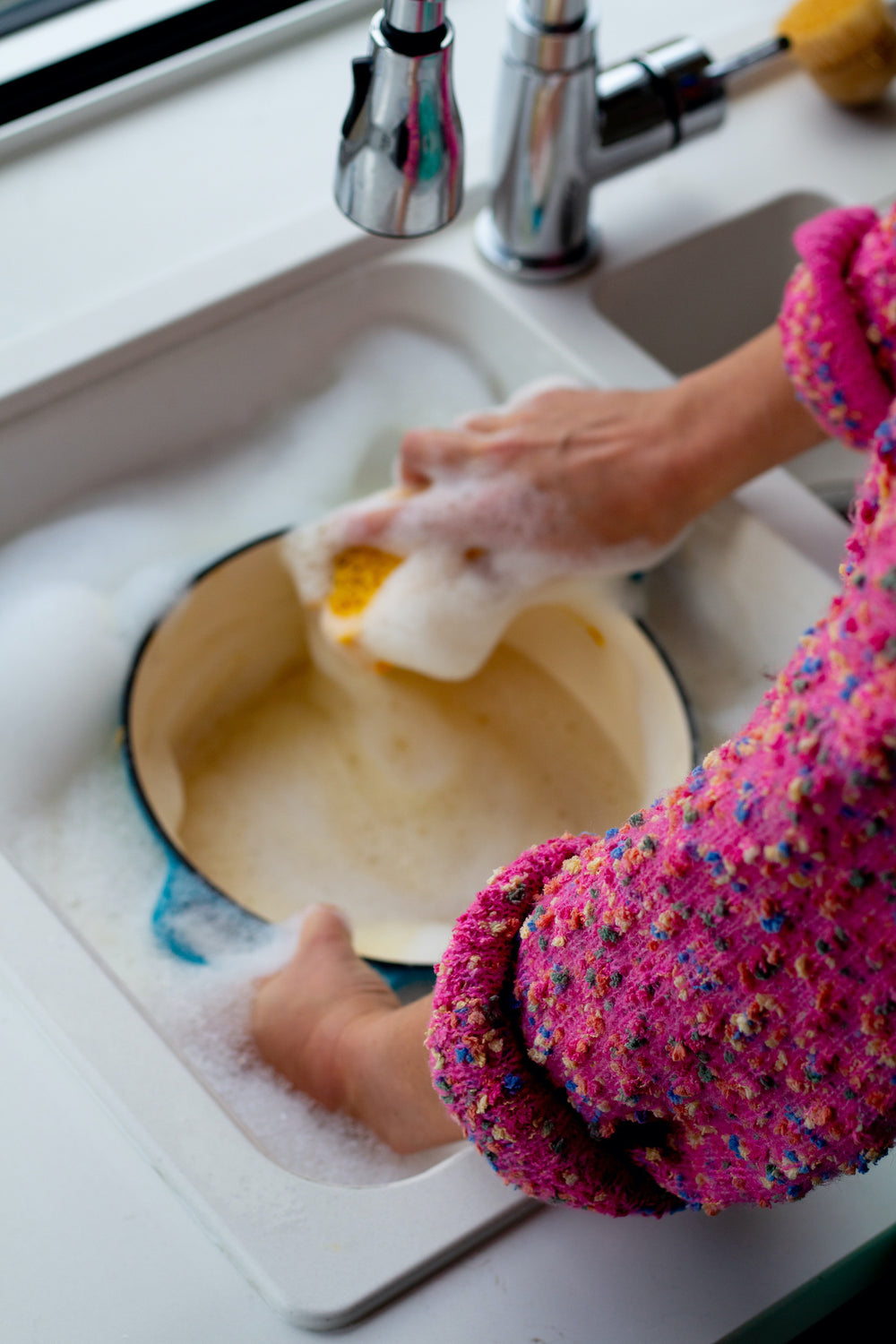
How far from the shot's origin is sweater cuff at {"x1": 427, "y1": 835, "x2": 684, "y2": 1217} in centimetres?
45

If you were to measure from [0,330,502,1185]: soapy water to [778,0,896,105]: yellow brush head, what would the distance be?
33cm

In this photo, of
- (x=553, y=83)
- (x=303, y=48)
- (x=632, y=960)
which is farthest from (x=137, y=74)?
(x=632, y=960)

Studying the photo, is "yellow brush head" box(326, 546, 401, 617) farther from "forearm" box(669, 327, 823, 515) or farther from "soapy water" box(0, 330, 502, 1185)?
"forearm" box(669, 327, 823, 515)

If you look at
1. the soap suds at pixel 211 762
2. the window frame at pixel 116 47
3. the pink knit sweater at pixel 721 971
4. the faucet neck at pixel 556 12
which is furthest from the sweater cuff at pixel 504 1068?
the window frame at pixel 116 47

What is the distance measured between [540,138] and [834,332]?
24 cm

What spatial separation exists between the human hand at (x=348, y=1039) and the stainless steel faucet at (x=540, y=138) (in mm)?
334

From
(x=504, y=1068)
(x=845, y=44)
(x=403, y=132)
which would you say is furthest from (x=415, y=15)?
(x=845, y=44)

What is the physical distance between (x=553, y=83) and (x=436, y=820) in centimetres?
43

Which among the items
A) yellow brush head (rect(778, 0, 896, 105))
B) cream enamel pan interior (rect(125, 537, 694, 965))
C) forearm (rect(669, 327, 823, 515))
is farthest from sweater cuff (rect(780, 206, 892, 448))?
yellow brush head (rect(778, 0, 896, 105))

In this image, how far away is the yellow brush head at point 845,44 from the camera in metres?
0.87

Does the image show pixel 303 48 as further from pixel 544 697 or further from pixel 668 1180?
pixel 668 1180

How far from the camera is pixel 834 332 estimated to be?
24.9 inches

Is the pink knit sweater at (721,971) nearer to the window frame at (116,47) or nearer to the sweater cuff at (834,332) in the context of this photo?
the sweater cuff at (834,332)

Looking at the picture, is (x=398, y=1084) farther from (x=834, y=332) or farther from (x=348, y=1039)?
(x=834, y=332)
